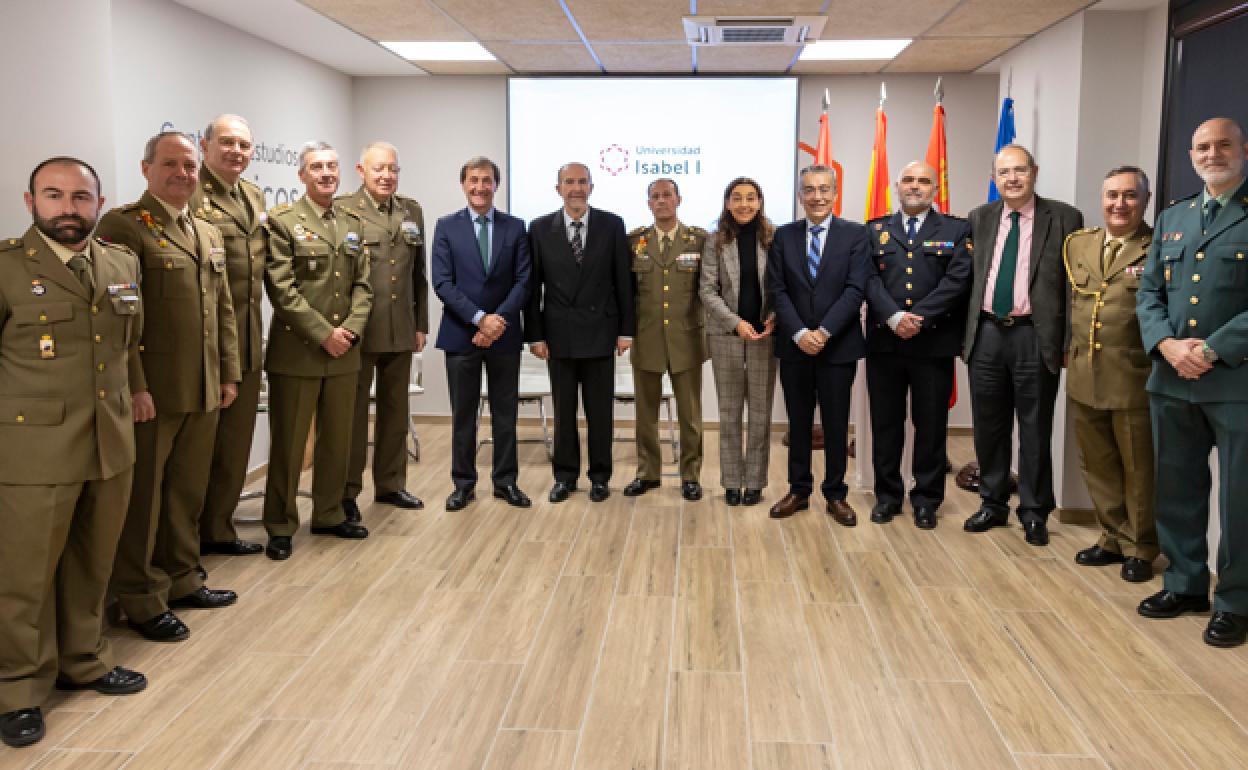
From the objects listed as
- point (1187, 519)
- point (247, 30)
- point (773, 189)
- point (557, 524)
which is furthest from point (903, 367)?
point (247, 30)

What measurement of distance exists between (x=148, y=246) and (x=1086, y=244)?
12.9ft

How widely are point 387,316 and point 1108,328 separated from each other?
135 inches

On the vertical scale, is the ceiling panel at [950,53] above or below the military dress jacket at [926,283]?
above

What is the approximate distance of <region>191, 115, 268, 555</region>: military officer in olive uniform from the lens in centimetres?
428

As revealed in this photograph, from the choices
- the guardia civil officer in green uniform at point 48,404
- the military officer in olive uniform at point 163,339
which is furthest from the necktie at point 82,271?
the military officer in olive uniform at point 163,339

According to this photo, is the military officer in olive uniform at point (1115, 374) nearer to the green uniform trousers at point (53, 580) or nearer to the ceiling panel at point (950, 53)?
the ceiling panel at point (950, 53)

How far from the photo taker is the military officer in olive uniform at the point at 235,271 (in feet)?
14.0

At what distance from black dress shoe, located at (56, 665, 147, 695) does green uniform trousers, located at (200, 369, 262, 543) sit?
1189 millimetres

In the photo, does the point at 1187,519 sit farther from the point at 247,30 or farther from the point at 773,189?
the point at 247,30

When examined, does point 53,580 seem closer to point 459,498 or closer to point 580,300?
point 459,498

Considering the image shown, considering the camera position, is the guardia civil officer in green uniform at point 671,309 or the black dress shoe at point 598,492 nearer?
the guardia civil officer in green uniform at point 671,309

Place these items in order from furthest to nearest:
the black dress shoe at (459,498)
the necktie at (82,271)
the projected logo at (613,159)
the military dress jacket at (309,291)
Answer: the projected logo at (613,159)
the black dress shoe at (459,498)
the military dress jacket at (309,291)
the necktie at (82,271)

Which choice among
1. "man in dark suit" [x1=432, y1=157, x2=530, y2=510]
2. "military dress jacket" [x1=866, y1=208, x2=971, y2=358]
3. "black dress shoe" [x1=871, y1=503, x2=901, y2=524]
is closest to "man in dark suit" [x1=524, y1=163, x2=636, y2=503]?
"man in dark suit" [x1=432, y1=157, x2=530, y2=510]

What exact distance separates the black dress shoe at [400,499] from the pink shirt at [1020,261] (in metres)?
3.17
